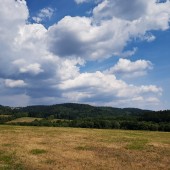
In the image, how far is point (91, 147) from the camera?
3925cm

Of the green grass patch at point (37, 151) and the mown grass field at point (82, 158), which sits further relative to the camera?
the green grass patch at point (37, 151)

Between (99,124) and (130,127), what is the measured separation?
40.1ft

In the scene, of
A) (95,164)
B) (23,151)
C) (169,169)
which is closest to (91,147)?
(23,151)

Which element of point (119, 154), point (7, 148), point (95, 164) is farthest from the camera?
point (7, 148)

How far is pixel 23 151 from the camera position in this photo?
34812mm

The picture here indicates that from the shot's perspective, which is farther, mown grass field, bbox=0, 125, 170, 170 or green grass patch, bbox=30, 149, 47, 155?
green grass patch, bbox=30, 149, 47, 155

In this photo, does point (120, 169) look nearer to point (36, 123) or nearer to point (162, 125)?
point (162, 125)

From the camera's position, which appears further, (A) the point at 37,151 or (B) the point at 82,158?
(A) the point at 37,151

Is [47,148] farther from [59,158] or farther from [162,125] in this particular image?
[162,125]

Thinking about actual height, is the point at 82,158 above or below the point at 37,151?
below

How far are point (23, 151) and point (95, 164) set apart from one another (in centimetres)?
1025

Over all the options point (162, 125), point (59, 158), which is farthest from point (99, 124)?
point (59, 158)

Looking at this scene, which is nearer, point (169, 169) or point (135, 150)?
point (169, 169)

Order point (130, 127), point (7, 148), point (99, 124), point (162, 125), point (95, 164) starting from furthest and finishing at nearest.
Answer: point (99, 124), point (130, 127), point (162, 125), point (7, 148), point (95, 164)
